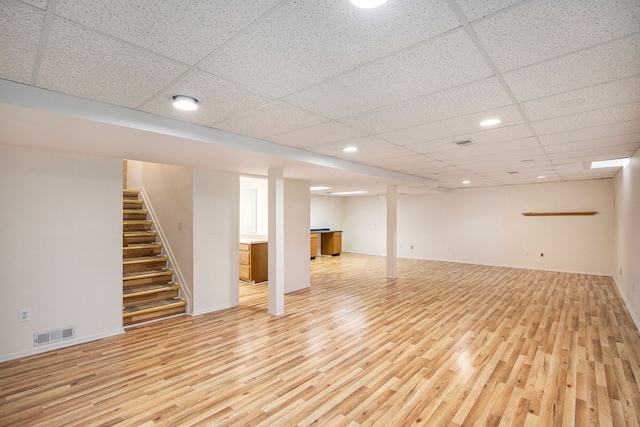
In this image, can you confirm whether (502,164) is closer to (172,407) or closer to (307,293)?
(307,293)

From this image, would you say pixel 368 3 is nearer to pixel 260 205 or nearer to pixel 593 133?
pixel 593 133

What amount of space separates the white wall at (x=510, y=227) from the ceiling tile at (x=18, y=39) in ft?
31.3

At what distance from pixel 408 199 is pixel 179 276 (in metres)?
7.89

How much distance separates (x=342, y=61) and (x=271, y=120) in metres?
1.12

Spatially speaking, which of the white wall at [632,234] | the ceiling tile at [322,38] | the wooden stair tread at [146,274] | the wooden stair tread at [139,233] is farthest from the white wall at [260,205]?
the white wall at [632,234]

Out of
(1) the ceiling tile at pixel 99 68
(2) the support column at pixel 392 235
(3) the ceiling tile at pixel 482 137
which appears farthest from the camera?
(2) the support column at pixel 392 235

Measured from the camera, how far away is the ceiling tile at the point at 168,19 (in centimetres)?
122

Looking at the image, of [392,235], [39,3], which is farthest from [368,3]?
[392,235]

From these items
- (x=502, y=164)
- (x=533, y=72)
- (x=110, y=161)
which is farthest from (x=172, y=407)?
(x=502, y=164)

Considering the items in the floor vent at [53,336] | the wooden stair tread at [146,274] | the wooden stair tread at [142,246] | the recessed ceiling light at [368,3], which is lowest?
the floor vent at [53,336]

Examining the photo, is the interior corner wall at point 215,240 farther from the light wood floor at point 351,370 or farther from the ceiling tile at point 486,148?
the ceiling tile at point 486,148

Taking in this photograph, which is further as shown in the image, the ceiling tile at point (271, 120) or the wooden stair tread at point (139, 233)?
the wooden stair tread at point (139, 233)

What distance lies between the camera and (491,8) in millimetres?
1246

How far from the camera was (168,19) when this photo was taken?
1312mm
